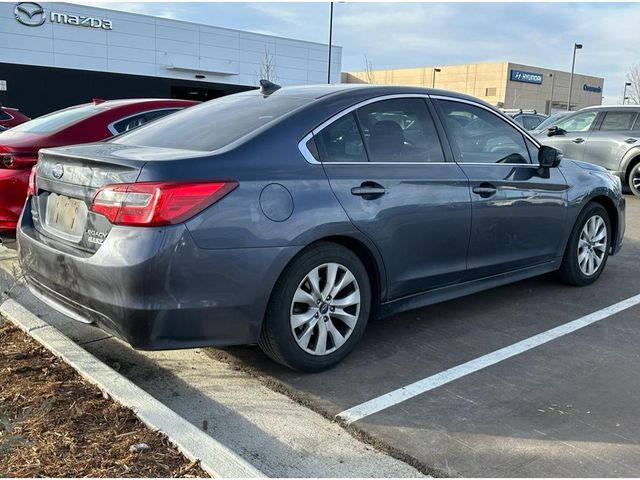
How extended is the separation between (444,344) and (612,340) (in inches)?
46.8

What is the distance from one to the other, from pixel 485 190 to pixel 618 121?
8791mm

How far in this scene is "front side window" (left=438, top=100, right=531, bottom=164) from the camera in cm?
433

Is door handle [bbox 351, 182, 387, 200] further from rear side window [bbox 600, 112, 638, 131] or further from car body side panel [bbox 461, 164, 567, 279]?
rear side window [bbox 600, 112, 638, 131]

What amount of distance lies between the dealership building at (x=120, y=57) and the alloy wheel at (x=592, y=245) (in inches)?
1098

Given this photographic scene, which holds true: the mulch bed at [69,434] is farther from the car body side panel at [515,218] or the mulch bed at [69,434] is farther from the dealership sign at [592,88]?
the dealership sign at [592,88]

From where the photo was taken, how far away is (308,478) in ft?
8.47

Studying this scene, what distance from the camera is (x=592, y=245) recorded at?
5477 mm

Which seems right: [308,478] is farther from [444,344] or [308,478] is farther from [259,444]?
[444,344]

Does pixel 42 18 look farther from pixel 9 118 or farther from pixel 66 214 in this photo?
pixel 66 214

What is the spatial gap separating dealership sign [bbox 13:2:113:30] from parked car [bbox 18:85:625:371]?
27734 millimetres

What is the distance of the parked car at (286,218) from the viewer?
9.81 feet

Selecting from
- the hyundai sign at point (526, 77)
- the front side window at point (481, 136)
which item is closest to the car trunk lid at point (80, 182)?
the front side window at point (481, 136)

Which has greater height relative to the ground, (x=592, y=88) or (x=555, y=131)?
(x=592, y=88)

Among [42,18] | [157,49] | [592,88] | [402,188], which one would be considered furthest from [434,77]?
[402,188]
